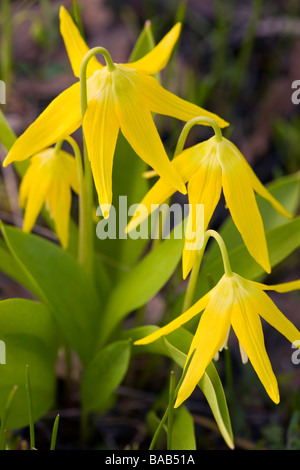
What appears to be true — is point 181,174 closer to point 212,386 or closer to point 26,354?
point 212,386

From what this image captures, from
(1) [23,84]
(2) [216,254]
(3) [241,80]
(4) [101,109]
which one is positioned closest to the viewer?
(4) [101,109]

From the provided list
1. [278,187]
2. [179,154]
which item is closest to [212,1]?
[278,187]

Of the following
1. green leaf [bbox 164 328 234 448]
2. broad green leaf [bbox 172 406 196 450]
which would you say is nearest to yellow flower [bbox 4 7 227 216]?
green leaf [bbox 164 328 234 448]

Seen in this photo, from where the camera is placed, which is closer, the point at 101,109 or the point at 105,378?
the point at 101,109

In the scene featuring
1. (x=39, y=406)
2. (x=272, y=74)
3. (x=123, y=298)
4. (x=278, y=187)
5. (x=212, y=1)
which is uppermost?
(x=212, y=1)

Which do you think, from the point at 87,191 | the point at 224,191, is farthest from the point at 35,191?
the point at 224,191

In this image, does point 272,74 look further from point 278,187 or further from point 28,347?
point 28,347

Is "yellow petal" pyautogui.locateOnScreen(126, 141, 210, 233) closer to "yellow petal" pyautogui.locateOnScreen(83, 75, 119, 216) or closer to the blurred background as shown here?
"yellow petal" pyautogui.locateOnScreen(83, 75, 119, 216)
